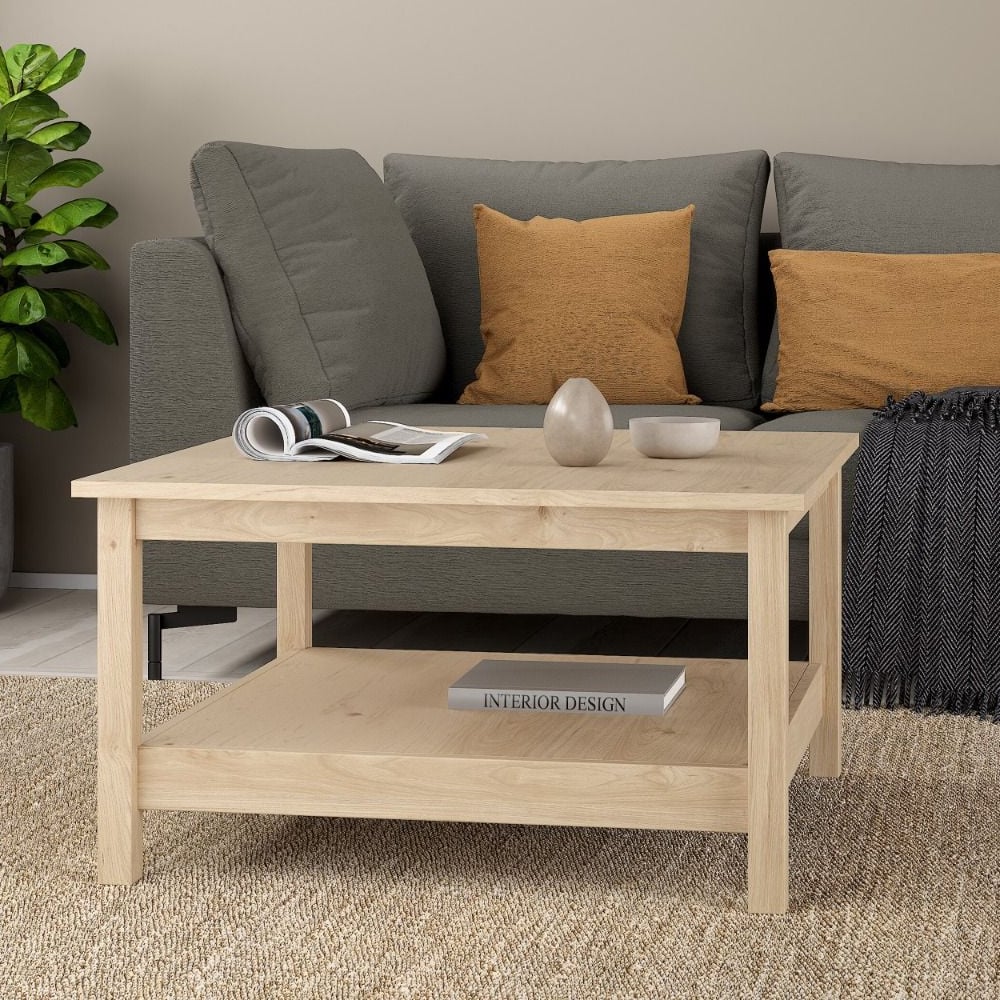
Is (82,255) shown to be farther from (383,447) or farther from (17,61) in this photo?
(383,447)

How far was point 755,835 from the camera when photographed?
1.48m

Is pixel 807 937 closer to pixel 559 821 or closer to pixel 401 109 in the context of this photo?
pixel 559 821

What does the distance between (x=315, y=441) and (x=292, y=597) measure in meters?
0.45

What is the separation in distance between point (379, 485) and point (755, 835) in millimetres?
510

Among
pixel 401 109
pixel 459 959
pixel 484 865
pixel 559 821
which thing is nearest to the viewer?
pixel 459 959

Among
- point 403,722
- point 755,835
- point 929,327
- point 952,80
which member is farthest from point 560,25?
point 755,835

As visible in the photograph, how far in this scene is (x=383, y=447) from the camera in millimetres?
1725

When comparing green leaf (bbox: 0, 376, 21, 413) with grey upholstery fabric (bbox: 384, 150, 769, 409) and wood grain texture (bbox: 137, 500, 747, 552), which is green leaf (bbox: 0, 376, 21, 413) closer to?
grey upholstery fabric (bbox: 384, 150, 769, 409)

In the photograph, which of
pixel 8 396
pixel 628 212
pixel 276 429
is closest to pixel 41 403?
pixel 8 396

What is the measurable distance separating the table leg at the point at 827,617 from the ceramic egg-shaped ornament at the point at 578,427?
40 centimetres

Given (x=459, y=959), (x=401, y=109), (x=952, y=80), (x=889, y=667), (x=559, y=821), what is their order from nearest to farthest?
1. (x=459, y=959)
2. (x=559, y=821)
3. (x=889, y=667)
4. (x=952, y=80)
5. (x=401, y=109)

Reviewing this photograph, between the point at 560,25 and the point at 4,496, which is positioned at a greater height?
the point at 560,25

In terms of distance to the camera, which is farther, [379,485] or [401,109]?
[401,109]

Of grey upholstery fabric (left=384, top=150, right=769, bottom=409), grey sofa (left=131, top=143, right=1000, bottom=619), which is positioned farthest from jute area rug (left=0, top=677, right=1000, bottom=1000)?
grey upholstery fabric (left=384, top=150, right=769, bottom=409)
